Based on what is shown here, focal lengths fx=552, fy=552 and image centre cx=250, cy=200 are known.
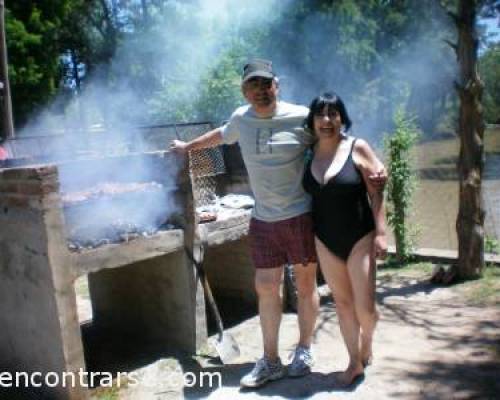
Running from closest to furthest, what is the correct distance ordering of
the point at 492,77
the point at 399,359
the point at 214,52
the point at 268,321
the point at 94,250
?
the point at 268,321 → the point at 94,250 → the point at 399,359 → the point at 214,52 → the point at 492,77

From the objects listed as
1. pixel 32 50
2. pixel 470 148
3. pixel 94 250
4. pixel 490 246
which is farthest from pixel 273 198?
pixel 32 50

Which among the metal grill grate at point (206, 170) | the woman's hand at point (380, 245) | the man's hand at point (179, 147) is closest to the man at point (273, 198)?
the woman's hand at point (380, 245)

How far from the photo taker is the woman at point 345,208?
10.7 feet

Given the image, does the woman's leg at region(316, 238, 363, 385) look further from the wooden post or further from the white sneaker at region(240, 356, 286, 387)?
the wooden post

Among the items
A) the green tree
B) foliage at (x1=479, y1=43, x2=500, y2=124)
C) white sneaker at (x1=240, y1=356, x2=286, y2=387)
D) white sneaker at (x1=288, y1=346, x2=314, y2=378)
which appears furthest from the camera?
foliage at (x1=479, y1=43, x2=500, y2=124)

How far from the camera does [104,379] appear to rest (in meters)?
4.20

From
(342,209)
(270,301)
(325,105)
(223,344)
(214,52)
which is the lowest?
(223,344)

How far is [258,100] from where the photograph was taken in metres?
3.43

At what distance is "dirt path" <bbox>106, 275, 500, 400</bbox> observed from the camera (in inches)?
139

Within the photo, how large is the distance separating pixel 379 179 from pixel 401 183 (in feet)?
12.6

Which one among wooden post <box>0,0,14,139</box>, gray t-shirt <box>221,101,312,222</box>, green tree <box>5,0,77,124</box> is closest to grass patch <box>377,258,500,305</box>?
gray t-shirt <box>221,101,312,222</box>

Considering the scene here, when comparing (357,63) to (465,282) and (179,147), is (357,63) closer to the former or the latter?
(465,282)

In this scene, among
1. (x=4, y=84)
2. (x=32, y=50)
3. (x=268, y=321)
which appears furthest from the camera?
(x=32, y=50)

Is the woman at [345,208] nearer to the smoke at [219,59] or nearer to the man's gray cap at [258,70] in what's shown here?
the man's gray cap at [258,70]
